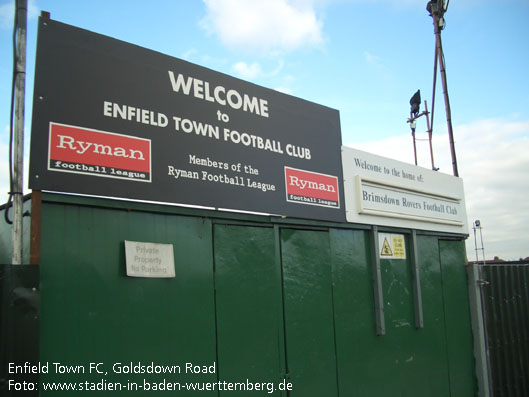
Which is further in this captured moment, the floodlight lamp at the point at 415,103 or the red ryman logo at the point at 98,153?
the floodlight lamp at the point at 415,103

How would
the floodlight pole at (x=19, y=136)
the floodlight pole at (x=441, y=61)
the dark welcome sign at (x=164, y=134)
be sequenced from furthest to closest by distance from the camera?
Answer: the floodlight pole at (x=441, y=61)
the dark welcome sign at (x=164, y=134)
the floodlight pole at (x=19, y=136)

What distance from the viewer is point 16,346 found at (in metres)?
3.17

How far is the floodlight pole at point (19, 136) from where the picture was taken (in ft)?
11.1

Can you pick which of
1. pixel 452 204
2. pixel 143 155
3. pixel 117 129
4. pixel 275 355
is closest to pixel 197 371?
pixel 275 355

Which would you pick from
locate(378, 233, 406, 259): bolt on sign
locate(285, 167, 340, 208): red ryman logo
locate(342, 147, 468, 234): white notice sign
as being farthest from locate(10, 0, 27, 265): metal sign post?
locate(378, 233, 406, 259): bolt on sign

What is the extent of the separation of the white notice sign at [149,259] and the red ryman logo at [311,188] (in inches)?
66.3

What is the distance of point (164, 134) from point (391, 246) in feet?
12.6

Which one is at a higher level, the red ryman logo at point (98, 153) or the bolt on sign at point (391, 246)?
the red ryman logo at point (98, 153)

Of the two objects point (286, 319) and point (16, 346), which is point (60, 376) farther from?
point (286, 319)

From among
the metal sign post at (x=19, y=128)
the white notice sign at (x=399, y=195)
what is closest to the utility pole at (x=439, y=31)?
the white notice sign at (x=399, y=195)

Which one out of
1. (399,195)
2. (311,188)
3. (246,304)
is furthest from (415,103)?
(246,304)

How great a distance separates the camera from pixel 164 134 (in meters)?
4.36

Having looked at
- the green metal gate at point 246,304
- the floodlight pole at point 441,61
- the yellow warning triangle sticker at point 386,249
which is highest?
the floodlight pole at point 441,61

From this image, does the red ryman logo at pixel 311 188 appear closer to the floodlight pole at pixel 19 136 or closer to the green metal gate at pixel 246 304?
the green metal gate at pixel 246 304
